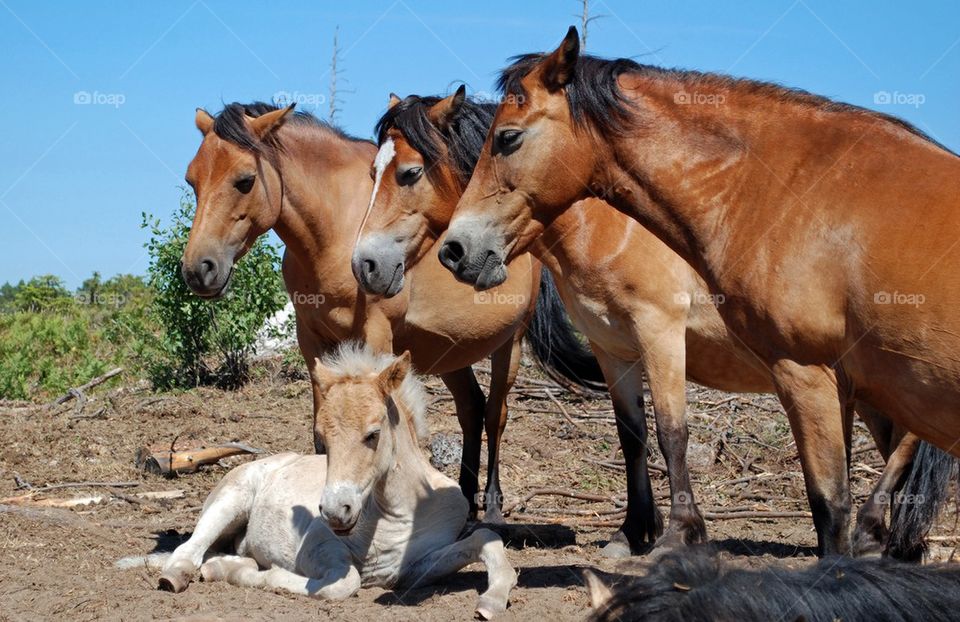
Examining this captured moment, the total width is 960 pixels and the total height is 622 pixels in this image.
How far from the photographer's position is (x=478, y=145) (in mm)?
6035

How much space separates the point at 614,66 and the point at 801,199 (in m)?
1.06

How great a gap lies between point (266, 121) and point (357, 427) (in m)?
2.41

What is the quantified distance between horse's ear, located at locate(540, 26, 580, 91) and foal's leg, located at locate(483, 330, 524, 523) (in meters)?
3.58

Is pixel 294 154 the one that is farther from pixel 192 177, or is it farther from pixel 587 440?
pixel 587 440

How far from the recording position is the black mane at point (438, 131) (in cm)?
590

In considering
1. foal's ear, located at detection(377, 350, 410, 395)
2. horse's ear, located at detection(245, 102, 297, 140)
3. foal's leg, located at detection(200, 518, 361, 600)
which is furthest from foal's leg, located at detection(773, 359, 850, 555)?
horse's ear, located at detection(245, 102, 297, 140)

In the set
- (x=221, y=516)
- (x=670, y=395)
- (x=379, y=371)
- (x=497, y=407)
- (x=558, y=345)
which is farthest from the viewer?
(x=558, y=345)

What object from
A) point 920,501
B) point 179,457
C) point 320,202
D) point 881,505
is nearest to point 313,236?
point 320,202

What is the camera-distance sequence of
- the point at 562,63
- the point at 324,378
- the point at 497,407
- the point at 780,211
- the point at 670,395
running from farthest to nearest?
1. the point at 497,407
2. the point at 670,395
3. the point at 324,378
4. the point at 562,63
5. the point at 780,211

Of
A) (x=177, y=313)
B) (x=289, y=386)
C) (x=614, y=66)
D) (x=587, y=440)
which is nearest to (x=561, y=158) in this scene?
(x=614, y=66)

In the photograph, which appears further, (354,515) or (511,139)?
(354,515)

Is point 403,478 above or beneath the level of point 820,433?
beneath

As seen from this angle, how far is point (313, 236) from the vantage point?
6.29m

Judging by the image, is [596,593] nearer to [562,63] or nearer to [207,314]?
[562,63]
